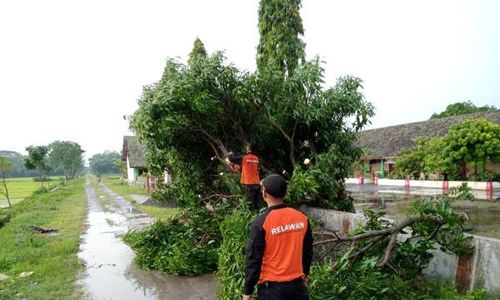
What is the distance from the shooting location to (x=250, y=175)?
7746mm

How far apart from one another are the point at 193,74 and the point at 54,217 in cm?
1196

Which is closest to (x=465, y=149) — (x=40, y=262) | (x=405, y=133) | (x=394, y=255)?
(x=405, y=133)

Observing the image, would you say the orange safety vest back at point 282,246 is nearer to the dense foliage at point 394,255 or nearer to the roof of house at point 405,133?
the dense foliage at point 394,255

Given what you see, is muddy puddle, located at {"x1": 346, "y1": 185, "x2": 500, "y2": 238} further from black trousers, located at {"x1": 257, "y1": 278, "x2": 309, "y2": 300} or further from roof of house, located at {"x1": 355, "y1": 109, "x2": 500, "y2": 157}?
roof of house, located at {"x1": 355, "y1": 109, "x2": 500, "y2": 157}

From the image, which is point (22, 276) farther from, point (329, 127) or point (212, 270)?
point (329, 127)

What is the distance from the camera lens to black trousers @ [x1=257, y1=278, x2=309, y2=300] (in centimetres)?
319

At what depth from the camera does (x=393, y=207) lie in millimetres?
15594

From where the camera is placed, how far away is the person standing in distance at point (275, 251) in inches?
124

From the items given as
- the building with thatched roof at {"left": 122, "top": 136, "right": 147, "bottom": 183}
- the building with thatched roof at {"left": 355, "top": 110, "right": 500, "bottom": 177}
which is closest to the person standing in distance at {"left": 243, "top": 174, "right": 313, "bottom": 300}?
the building with thatched roof at {"left": 355, "top": 110, "right": 500, "bottom": 177}

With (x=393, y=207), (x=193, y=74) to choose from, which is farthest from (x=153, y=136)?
(x=393, y=207)

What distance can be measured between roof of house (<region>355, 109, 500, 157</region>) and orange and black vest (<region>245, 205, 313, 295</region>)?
28.2 m

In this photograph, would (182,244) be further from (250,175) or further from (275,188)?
(275,188)

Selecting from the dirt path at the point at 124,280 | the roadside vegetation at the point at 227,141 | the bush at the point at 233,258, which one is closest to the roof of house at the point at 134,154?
the dirt path at the point at 124,280

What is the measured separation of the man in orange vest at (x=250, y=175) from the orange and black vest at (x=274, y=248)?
176 inches
